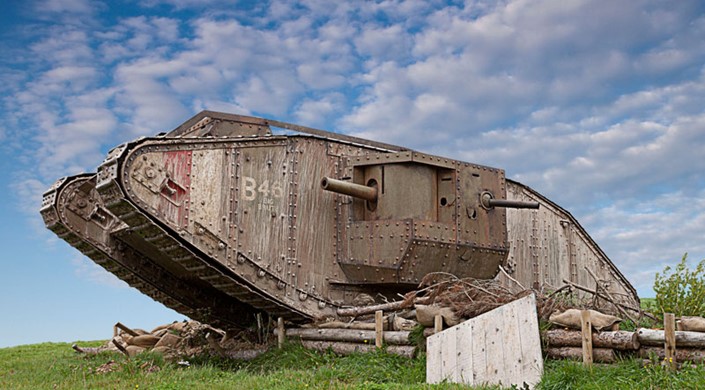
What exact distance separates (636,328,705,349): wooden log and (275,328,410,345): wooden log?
3374mm

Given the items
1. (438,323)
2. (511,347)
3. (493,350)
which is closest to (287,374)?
(438,323)

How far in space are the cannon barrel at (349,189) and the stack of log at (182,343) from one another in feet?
10.2

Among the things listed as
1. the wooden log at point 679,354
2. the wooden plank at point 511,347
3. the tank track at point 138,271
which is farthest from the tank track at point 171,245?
the wooden log at point 679,354

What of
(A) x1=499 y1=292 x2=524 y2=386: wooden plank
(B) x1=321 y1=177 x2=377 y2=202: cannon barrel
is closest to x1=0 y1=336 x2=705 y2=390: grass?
(A) x1=499 y1=292 x2=524 y2=386: wooden plank

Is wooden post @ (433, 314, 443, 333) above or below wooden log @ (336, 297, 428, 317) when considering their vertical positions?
below

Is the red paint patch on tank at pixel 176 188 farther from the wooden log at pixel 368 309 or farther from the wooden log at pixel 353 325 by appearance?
Result: the wooden log at pixel 368 309

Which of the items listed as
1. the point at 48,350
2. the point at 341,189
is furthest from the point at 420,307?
the point at 48,350

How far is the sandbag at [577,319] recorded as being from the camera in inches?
357

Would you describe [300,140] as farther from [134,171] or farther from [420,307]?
[420,307]

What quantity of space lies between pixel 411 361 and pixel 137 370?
443 centimetres

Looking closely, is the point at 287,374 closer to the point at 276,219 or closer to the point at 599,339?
the point at 276,219

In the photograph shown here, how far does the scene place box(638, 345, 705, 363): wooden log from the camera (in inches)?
324

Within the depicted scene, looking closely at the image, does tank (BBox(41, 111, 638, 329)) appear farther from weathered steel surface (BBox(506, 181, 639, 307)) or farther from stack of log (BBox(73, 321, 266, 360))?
weathered steel surface (BBox(506, 181, 639, 307))

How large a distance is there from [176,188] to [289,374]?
3334 millimetres
